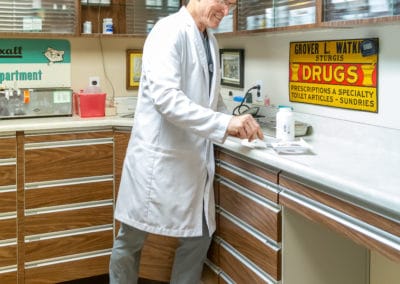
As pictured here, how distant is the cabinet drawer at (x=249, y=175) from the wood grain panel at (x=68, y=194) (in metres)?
0.72

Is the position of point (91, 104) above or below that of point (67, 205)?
above

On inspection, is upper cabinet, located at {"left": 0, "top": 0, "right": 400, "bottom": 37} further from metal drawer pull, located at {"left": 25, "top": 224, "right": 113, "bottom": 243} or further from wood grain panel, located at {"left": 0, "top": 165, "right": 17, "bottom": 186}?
metal drawer pull, located at {"left": 25, "top": 224, "right": 113, "bottom": 243}

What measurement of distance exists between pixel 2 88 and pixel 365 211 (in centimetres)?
220

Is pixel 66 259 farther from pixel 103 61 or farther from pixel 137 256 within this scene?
pixel 103 61

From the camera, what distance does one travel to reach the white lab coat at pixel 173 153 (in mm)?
1854

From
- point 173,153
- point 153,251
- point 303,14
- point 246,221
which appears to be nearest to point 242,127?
point 173,153

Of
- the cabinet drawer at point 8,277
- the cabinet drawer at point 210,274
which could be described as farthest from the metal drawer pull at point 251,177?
the cabinet drawer at point 8,277

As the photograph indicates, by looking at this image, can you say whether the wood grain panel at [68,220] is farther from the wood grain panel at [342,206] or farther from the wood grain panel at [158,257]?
the wood grain panel at [342,206]

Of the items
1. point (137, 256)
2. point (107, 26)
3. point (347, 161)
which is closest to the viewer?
point (347, 161)

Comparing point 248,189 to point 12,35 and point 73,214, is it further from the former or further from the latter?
point 12,35

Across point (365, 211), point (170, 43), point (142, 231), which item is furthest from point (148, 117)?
point (365, 211)

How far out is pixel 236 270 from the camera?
2.01 metres

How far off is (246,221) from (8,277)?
1.29 meters

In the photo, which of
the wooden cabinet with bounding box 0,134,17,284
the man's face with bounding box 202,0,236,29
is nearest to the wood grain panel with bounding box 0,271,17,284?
the wooden cabinet with bounding box 0,134,17,284
